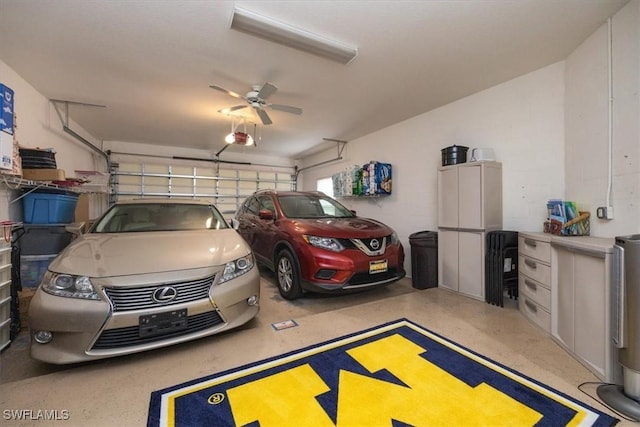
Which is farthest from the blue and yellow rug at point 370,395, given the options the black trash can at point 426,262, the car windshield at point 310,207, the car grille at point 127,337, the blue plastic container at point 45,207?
the blue plastic container at point 45,207

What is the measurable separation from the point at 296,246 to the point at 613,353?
8.74 ft

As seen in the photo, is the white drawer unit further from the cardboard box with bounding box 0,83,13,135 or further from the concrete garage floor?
the cardboard box with bounding box 0,83,13,135

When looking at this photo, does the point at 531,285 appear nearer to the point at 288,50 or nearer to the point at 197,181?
the point at 288,50

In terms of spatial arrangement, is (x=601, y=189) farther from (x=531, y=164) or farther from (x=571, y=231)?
(x=531, y=164)

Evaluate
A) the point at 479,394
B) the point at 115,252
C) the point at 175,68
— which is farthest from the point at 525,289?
the point at 175,68

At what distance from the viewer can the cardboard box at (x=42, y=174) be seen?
2871mm

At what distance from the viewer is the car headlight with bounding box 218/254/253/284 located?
219cm

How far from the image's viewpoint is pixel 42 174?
2.91 metres

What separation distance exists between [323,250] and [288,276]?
0.67 m

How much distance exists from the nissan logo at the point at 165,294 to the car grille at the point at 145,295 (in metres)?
0.01

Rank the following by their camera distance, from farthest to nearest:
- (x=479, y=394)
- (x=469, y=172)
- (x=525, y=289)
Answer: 1. (x=469, y=172)
2. (x=525, y=289)
3. (x=479, y=394)

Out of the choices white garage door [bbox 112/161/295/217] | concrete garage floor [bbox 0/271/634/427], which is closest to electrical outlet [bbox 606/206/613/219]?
concrete garage floor [bbox 0/271/634/427]

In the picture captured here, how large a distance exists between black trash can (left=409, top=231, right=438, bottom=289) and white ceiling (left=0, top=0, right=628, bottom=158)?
2139 millimetres

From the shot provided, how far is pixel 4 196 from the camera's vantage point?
285cm
